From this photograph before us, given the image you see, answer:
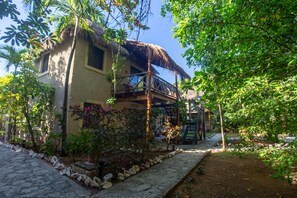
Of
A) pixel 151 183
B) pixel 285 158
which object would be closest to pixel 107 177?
pixel 151 183

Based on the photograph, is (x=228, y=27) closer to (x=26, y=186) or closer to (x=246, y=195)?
(x=246, y=195)

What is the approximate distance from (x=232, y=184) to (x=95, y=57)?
7182 mm

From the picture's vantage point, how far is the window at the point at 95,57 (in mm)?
7473

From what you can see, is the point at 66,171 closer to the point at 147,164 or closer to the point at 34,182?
the point at 34,182

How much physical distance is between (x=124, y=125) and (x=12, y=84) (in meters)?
5.32

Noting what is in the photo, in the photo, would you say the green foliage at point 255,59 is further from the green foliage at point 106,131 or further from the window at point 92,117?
the window at point 92,117

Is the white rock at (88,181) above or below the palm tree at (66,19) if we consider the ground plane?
below

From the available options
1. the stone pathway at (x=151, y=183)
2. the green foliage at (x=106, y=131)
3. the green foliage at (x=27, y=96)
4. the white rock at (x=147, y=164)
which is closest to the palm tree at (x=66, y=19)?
the green foliage at (x=106, y=131)

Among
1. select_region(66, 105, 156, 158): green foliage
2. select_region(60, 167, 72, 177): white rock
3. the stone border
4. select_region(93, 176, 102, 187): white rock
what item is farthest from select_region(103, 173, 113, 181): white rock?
select_region(60, 167, 72, 177): white rock

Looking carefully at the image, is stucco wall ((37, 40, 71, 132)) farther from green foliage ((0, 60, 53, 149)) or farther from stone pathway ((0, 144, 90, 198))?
stone pathway ((0, 144, 90, 198))

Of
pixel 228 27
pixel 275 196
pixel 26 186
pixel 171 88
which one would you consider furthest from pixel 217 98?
pixel 171 88

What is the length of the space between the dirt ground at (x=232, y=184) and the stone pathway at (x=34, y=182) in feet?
6.10

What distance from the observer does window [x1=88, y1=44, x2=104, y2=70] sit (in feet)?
24.5

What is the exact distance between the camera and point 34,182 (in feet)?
10.7
